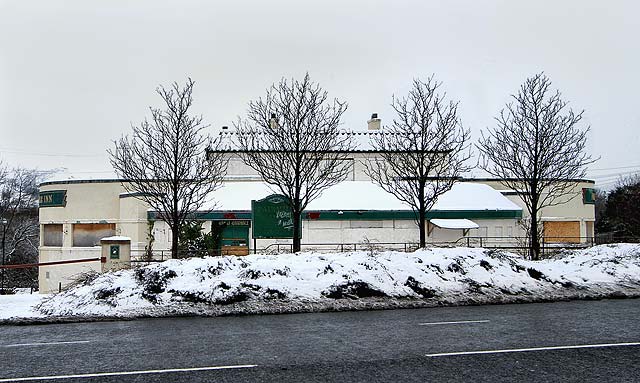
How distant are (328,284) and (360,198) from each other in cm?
2467

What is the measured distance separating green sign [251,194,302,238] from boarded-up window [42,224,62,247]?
2130 cm

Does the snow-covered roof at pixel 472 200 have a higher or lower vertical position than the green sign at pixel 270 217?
higher

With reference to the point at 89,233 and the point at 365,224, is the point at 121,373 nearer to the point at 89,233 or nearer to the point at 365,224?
the point at 365,224

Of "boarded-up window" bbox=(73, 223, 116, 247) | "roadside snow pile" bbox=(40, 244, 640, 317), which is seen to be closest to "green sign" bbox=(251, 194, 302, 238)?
"roadside snow pile" bbox=(40, 244, 640, 317)

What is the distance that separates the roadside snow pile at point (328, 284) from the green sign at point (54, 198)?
32.2 metres

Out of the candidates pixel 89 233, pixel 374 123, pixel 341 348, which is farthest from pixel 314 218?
pixel 341 348

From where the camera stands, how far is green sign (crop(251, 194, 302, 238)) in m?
31.1

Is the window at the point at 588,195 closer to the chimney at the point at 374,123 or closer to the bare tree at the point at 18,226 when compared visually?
the chimney at the point at 374,123

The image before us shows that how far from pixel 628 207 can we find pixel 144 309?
67.0 metres

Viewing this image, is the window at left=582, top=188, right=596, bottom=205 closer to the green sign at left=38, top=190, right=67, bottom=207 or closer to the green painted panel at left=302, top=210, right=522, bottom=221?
the green painted panel at left=302, top=210, right=522, bottom=221

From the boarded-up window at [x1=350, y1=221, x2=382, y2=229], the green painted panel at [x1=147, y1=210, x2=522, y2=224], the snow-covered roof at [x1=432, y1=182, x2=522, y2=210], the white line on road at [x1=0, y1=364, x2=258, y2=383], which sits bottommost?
the white line on road at [x1=0, y1=364, x2=258, y2=383]

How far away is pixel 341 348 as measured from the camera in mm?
8562

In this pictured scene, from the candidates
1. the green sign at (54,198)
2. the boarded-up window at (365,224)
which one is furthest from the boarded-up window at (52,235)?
the boarded-up window at (365,224)

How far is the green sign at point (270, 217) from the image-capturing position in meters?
31.1
